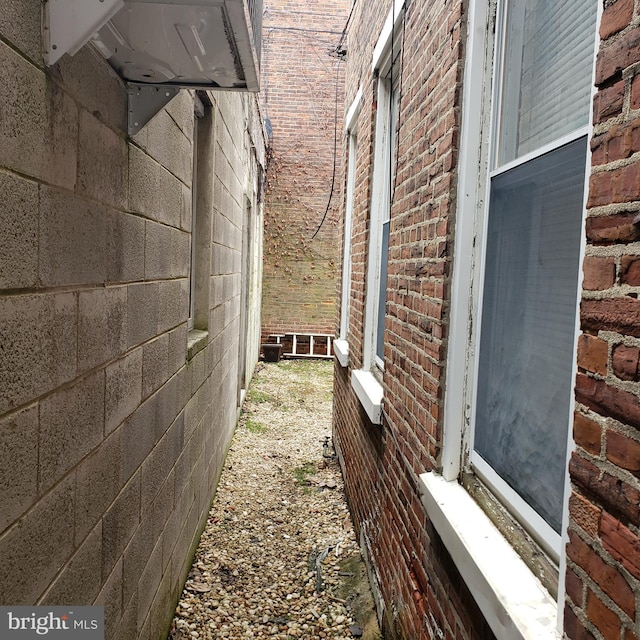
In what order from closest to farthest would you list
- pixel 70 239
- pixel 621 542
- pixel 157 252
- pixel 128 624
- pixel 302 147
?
pixel 621 542, pixel 70 239, pixel 128 624, pixel 157 252, pixel 302 147

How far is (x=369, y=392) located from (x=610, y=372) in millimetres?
2575

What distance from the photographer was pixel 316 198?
41.9ft

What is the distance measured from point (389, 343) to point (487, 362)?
124 centimetres

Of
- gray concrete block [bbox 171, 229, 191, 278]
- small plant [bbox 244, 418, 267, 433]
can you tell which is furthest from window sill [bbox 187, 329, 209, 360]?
small plant [bbox 244, 418, 267, 433]

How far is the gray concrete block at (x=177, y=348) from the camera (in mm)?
2895

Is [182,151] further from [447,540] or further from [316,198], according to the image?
[316,198]

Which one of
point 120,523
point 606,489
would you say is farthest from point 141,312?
point 606,489

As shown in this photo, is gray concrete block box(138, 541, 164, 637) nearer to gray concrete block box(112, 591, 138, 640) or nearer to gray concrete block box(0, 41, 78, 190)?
gray concrete block box(112, 591, 138, 640)

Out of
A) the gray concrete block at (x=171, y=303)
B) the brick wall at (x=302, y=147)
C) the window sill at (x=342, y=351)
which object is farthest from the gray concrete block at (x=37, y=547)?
the brick wall at (x=302, y=147)

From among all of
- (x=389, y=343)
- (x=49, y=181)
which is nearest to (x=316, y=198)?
(x=389, y=343)

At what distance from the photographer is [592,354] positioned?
3.90 ft

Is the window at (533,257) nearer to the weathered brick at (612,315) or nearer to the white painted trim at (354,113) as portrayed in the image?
the weathered brick at (612,315)

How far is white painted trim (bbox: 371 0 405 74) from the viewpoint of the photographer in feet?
10.9

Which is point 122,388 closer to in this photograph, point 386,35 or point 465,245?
point 465,245
